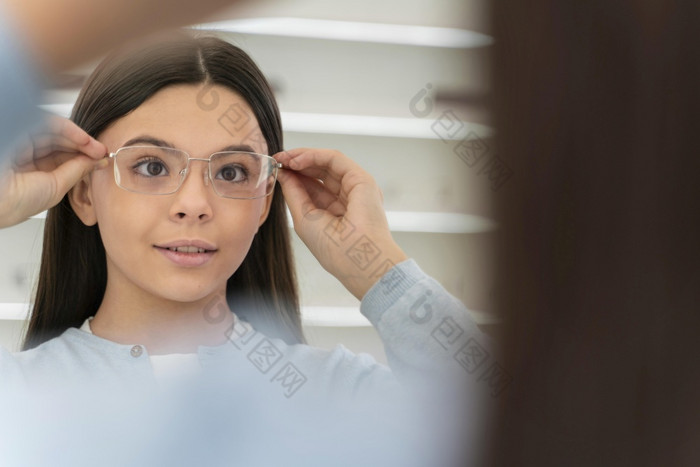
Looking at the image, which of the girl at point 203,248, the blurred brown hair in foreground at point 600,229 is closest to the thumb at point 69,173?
the girl at point 203,248

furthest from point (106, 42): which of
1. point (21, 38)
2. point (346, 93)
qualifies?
point (346, 93)

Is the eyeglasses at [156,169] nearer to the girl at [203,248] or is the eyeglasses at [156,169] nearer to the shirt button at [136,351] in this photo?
the girl at [203,248]

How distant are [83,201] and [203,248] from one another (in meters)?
0.09

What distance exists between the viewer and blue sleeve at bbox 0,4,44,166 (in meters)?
0.34

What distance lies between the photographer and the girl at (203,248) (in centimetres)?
46

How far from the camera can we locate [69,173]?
17.6 inches

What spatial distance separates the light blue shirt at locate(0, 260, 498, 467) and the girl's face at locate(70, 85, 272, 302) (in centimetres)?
6

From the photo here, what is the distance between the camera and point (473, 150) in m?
0.43

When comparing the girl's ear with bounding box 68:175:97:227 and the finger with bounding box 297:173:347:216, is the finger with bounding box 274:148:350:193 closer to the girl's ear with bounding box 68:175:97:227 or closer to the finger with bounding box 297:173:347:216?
the finger with bounding box 297:173:347:216

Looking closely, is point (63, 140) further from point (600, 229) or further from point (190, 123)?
point (600, 229)

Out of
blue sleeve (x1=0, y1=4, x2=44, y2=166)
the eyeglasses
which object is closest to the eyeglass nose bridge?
the eyeglasses

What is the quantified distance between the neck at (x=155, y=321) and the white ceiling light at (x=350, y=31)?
7.8 inches

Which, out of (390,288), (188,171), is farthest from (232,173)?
(390,288)

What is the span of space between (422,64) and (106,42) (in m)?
0.25
